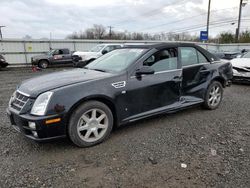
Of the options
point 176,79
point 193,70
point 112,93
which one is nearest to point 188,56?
point 193,70

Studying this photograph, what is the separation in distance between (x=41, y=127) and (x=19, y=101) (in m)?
0.66

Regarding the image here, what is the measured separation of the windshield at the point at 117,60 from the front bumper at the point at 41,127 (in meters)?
1.38

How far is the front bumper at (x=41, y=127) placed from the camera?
2.73 meters

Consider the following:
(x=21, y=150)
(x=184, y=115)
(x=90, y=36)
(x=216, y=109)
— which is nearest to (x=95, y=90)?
(x=21, y=150)

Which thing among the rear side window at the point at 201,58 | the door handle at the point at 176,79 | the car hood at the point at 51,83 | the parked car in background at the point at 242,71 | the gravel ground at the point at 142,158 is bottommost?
the gravel ground at the point at 142,158

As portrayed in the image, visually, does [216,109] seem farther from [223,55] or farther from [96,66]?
[223,55]

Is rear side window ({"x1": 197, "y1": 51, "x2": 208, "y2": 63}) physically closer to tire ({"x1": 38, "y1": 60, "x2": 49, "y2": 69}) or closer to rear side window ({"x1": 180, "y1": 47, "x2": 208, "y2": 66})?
rear side window ({"x1": 180, "y1": 47, "x2": 208, "y2": 66})

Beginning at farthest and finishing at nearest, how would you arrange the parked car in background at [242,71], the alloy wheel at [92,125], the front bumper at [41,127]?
the parked car in background at [242,71]
the alloy wheel at [92,125]
the front bumper at [41,127]

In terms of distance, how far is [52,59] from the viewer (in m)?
16.5

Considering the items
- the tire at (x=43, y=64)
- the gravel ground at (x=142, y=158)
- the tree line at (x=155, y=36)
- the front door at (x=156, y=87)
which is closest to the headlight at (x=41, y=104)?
the gravel ground at (x=142, y=158)

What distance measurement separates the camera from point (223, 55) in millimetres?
17719

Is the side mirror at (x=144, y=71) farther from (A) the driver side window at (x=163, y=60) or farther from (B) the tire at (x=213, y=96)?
(B) the tire at (x=213, y=96)

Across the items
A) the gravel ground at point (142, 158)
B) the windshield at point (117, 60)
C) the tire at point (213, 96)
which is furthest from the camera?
the tire at point (213, 96)

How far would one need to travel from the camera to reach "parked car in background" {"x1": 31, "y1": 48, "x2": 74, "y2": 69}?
16.1 metres
